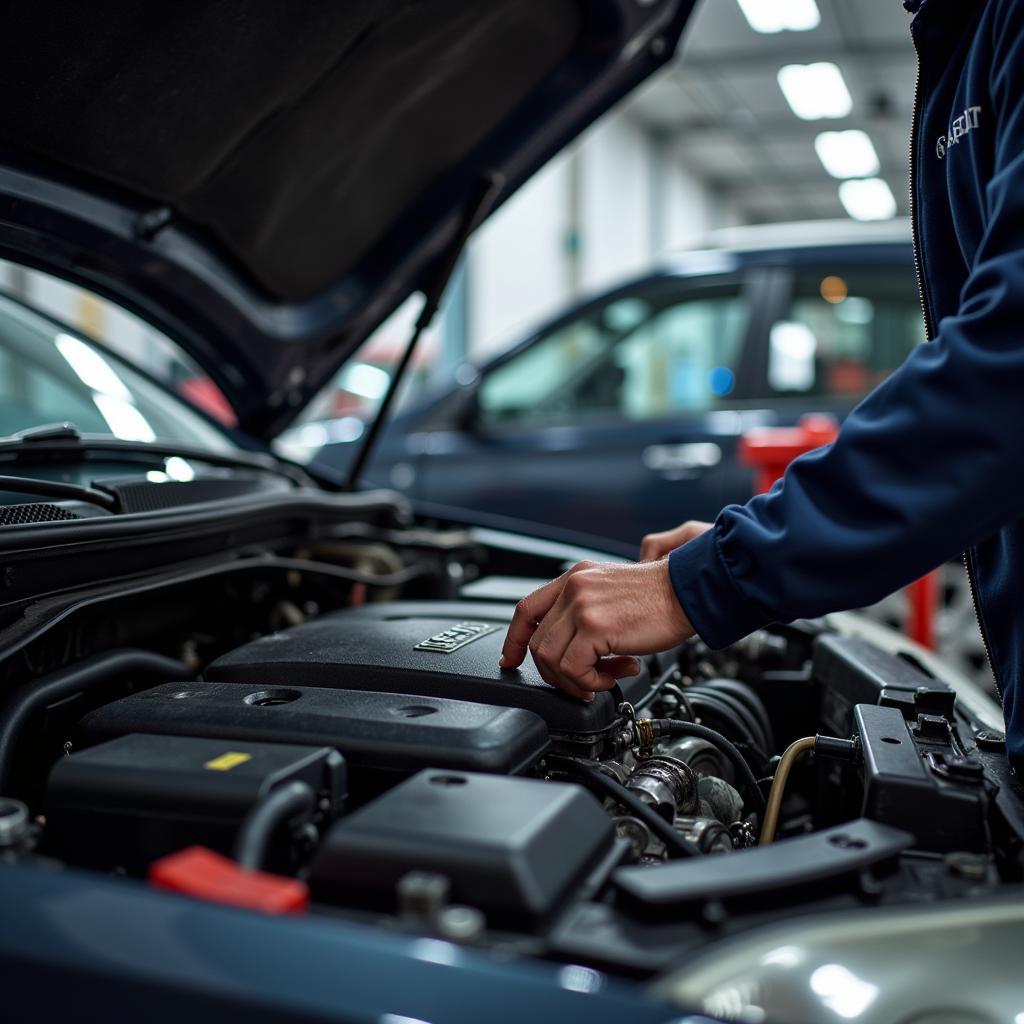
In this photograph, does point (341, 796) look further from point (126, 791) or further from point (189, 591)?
point (189, 591)

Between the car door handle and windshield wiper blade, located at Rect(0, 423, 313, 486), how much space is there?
7.02 ft

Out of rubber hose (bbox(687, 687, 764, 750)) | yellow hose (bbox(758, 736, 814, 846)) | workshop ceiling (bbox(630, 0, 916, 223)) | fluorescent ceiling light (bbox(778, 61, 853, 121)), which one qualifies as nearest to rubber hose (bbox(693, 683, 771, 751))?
rubber hose (bbox(687, 687, 764, 750))

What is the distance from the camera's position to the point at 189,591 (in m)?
1.83

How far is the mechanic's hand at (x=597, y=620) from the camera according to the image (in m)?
1.18

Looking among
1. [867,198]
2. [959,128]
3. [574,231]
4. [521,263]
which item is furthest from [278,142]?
[867,198]

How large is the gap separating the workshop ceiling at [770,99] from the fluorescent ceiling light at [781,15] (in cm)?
6

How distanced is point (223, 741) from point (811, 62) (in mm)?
9704

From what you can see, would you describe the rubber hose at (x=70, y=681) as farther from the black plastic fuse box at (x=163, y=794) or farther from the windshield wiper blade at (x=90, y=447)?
the windshield wiper blade at (x=90, y=447)

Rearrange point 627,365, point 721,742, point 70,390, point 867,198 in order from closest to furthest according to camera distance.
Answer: point 721,742 → point 70,390 → point 627,365 → point 867,198

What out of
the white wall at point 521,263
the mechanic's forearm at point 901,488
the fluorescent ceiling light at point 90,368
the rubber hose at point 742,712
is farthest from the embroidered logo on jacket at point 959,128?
the white wall at point 521,263

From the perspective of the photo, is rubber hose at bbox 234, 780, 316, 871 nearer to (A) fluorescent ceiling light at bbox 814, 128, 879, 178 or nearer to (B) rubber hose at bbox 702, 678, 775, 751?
(B) rubber hose at bbox 702, 678, 775, 751

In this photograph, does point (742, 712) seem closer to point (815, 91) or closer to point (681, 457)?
point (681, 457)

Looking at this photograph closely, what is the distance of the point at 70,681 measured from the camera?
1379 mm

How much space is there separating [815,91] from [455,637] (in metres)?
10.2
